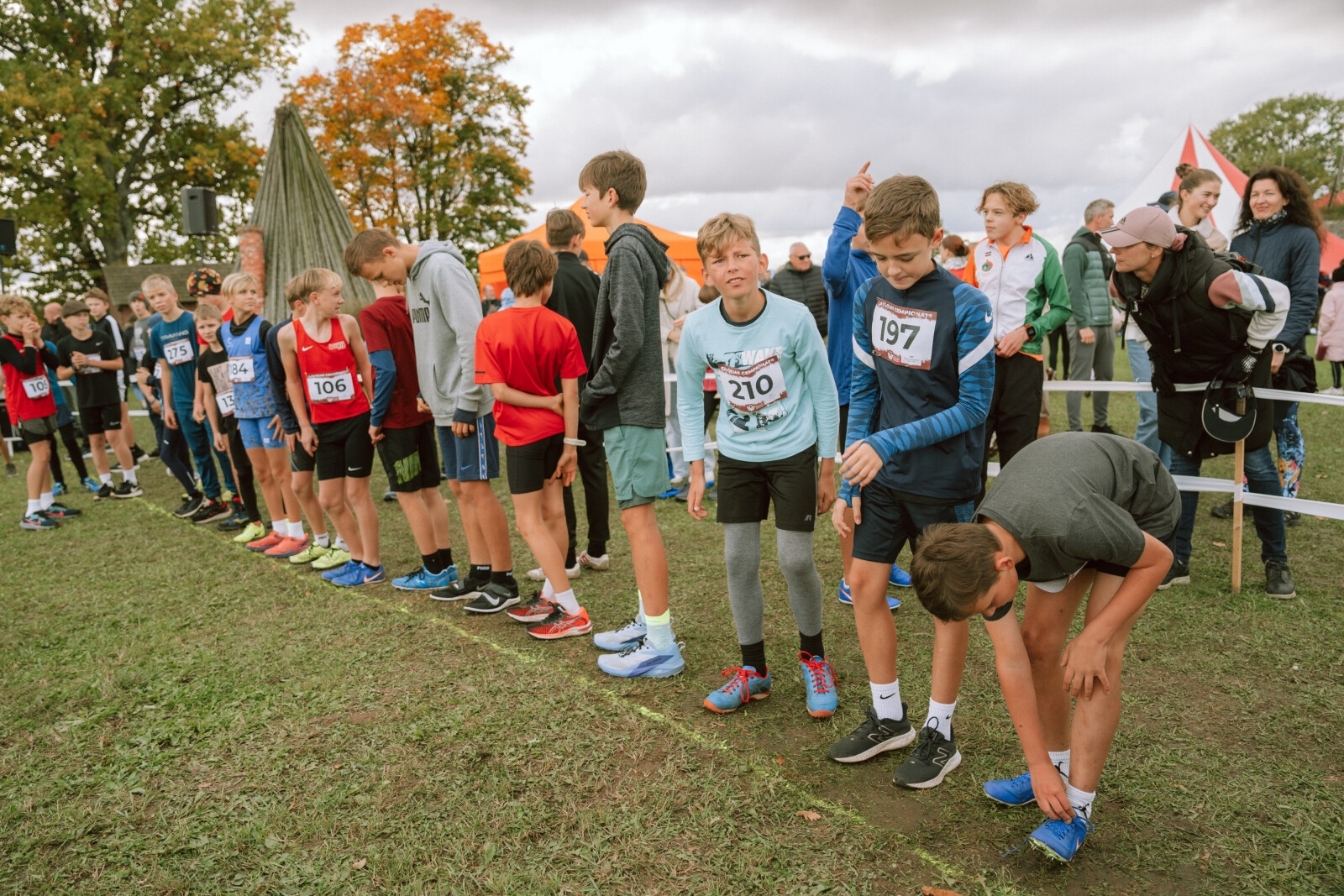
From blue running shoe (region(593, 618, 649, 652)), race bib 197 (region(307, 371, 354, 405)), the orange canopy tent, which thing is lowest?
blue running shoe (region(593, 618, 649, 652))

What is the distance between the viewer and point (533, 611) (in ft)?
14.3

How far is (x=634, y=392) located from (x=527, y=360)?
27.4 inches

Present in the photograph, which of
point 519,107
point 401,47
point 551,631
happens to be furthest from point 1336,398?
point 519,107

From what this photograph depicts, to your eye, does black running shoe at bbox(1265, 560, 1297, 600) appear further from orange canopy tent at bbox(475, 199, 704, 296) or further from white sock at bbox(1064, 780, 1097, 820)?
orange canopy tent at bbox(475, 199, 704, 296)

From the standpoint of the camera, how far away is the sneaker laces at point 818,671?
3.23m

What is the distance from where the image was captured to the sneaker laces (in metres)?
3.23

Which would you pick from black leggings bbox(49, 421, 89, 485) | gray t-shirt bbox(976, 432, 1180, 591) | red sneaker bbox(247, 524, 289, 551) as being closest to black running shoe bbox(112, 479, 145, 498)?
black leggings bbox(49, 421, 89, 485)

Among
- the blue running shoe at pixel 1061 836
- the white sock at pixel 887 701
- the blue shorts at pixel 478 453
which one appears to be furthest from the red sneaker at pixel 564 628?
the blue running shoe at pixel 1061 836

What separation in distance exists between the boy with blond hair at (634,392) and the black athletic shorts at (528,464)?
0.47 m

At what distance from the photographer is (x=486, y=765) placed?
297cm

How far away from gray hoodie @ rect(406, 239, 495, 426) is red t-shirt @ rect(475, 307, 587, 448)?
333 millimetres

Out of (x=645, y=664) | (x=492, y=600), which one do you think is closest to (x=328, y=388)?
(x=492, y=600)

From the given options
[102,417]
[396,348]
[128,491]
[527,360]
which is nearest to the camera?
[527,360]

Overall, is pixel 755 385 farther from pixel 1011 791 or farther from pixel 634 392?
pixel 1011 791
